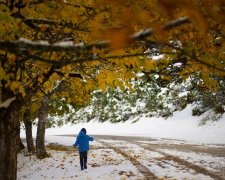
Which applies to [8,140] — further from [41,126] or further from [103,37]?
[41,126]

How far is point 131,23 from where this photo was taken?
267 cm

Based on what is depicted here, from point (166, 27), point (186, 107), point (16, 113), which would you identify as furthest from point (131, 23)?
point (186, 107)

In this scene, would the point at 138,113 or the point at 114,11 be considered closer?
the point at 114,11

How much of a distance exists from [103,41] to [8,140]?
5.99m

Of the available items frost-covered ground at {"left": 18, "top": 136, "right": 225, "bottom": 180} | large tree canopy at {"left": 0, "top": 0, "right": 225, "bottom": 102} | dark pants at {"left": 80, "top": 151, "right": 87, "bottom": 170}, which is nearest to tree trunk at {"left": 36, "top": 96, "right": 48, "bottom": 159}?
frost-covered ground at {"left": 18, "top": 136, "right": 225, "bottom": 180}

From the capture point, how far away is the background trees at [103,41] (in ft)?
9.14

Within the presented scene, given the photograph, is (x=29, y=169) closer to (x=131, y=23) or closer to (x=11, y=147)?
(x=11, y=147)

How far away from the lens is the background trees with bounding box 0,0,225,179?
2785mm

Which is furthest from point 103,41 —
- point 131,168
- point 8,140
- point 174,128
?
point 174,128

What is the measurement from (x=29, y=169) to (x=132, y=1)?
12.9 metres

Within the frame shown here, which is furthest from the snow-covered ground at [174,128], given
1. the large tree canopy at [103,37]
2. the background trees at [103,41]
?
the large tree canopy at [103,37]

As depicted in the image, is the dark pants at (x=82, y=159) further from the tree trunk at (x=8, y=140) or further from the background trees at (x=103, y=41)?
the tree trunk at (x=8, y=140)

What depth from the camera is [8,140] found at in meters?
8.26

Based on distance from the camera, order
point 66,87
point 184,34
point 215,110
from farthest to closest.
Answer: point 215,110
point 66,87
point 184,34
